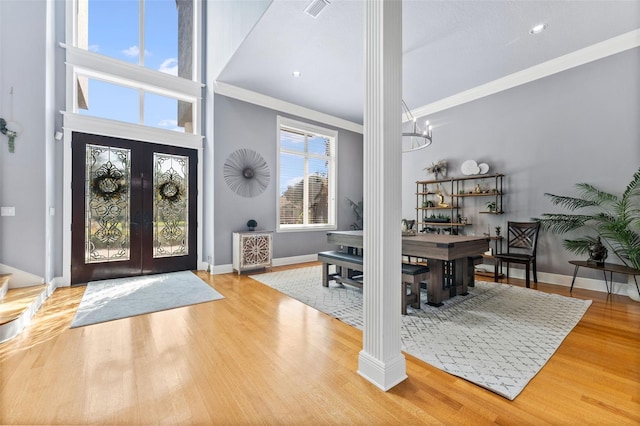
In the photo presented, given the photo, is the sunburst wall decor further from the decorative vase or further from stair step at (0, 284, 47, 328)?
the decorative vase

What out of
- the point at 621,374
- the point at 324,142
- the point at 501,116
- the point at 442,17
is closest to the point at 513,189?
the point at 501,116

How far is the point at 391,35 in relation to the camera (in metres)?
1.67

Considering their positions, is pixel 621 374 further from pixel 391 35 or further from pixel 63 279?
pixel 63 279

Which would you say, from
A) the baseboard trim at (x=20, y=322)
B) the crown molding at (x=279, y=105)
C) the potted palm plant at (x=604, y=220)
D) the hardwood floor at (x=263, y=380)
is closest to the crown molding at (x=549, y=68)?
the potted palm plant at (x=604, y=220)

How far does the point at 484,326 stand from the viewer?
2.50 metres

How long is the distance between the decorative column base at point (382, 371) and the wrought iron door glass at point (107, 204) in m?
4.10

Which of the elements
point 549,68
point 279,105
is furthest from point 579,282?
point 279,105

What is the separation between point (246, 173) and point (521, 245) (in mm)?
4737

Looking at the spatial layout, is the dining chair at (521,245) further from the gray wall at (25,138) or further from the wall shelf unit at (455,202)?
the gray wall at (25,138)

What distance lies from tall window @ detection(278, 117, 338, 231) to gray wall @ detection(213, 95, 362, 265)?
18 cm

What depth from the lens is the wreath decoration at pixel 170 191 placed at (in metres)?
4.47

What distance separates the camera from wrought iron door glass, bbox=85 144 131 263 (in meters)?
3.93

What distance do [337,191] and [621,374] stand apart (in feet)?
16.9

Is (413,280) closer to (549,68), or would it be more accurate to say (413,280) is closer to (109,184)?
(549,68)
